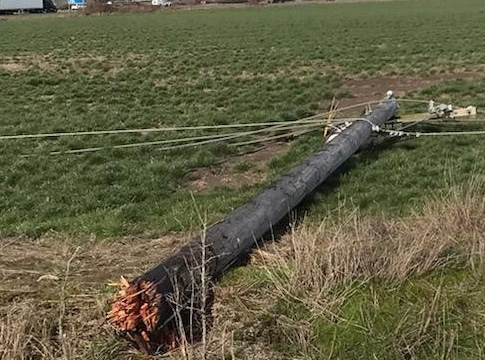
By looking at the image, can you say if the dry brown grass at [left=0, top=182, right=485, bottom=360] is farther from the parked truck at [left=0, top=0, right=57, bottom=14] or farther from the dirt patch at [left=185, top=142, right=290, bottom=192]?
the parked truck at [left=0, top=0, right=57, bottom=14]

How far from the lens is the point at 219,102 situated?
15227mm

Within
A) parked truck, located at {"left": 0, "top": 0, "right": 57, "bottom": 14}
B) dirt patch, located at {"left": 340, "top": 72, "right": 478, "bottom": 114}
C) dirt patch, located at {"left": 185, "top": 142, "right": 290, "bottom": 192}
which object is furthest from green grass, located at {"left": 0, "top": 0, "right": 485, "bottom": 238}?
parked truck, located at {"left": 0, "top": 0, "right": 57, "bottom": 14}

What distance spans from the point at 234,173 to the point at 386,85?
915 centimetres

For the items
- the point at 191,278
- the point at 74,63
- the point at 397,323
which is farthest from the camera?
the point at 74,63

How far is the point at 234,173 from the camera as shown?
9.33 metres

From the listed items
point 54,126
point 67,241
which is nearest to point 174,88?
point 54,126

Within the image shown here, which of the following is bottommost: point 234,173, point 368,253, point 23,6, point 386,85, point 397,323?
point 234,173

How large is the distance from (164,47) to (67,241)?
2537cm

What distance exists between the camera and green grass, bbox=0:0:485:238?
25.5 feet

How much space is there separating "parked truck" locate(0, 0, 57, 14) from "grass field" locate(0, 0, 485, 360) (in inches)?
3297

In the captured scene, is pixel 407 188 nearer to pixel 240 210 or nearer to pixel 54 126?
pixel 240 210

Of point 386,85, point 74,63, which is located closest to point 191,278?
point 386,85

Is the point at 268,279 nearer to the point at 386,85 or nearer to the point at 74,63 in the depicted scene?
the point at 386,85

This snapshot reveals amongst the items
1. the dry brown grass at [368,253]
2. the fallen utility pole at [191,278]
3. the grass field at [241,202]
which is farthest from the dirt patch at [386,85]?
the dry brown grass at [368,253]
